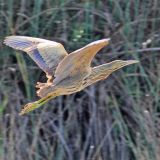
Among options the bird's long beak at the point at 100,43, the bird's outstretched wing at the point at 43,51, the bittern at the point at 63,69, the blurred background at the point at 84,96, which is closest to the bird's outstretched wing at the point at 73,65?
the bittern at the point at 63,69

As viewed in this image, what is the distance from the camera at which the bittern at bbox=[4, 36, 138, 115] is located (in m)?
2.54

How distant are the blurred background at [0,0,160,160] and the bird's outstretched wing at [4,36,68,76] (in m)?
0.66

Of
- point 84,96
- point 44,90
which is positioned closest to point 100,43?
point 44,90

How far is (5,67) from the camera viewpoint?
358cm

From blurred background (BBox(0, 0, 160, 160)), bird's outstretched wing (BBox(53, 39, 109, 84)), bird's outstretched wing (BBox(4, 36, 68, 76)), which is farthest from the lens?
blurred background (BBox(0, 0, 160, 160))

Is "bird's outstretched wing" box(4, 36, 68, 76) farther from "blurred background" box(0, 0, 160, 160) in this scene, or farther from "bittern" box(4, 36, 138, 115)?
"blurred background" box(0, 0, 160, 160)

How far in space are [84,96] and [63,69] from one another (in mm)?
1010

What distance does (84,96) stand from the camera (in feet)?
11.8

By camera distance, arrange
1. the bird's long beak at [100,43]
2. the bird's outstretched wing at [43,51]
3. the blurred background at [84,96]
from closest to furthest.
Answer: the bird's long beak at [100,43]
the bird's outstretched wing at [43,51]
the blurred background at [84,96]

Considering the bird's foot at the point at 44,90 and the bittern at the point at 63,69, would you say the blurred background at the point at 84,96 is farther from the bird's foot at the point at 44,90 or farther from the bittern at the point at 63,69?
the bird's foot at the point at 44,90

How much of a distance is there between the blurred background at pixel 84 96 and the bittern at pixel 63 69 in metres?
0.73

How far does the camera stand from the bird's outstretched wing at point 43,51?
2.75m

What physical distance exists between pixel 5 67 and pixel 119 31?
57cm

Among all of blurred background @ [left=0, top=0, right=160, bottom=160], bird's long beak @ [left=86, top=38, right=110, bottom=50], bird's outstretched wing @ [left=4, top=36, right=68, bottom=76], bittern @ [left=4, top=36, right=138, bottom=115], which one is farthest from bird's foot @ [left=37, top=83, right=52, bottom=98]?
blurred background @ [left=0, top=0, right=160, bottom=160]
